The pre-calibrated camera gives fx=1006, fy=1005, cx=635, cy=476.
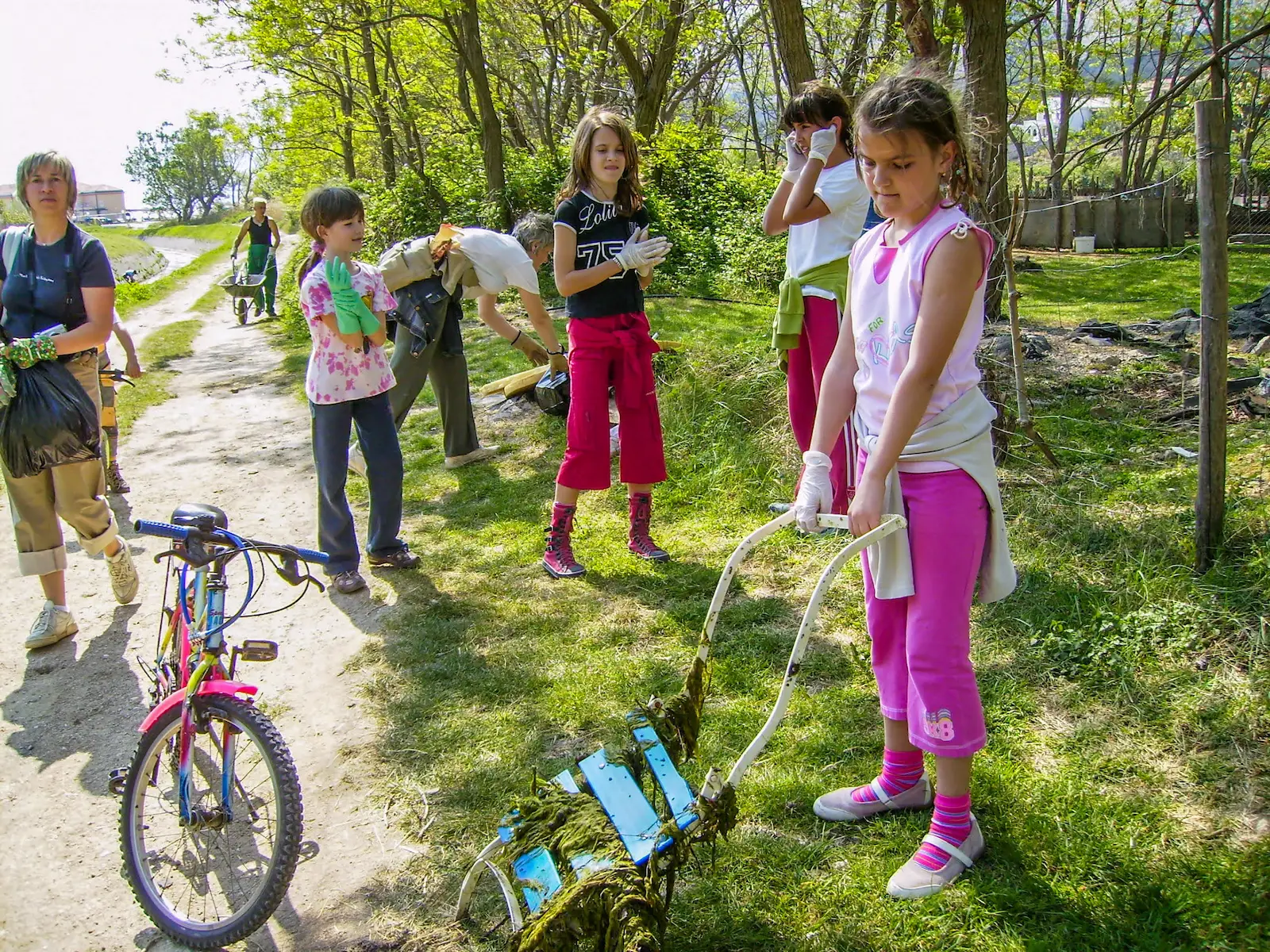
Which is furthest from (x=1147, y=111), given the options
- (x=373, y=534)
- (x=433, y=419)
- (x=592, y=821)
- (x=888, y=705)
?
(x=433, y=419)

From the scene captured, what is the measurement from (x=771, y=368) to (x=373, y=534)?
9.64ft

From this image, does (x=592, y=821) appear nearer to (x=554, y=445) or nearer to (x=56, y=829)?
(x=56, y=829)

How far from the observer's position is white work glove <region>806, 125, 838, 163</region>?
4.25 metres

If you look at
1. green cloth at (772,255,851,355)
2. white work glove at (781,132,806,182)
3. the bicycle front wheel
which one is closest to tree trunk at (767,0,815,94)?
white work glove at (781,132,806,182)

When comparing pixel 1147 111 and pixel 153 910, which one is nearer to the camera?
pixel 153 910

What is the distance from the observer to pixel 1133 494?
4672 mm

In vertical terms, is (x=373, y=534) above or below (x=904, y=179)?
below

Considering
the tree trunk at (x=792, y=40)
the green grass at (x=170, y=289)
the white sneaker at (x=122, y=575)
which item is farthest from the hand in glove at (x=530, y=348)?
the green grass at (x=170, y=289)

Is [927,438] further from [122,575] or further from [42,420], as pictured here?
[122,575]

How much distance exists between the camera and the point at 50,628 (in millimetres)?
4816

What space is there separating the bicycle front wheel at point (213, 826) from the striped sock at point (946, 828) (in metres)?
1.68

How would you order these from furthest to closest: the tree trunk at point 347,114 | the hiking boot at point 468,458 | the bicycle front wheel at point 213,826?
the tree trunk at point 347,114, the hiking boot at point 468,458, the bicycle front wheel at point 213,826

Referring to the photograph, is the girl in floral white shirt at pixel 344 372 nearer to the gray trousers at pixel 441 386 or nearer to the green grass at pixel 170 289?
the gray trousers at pixel 441 386

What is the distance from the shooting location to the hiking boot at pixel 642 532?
5160mm
